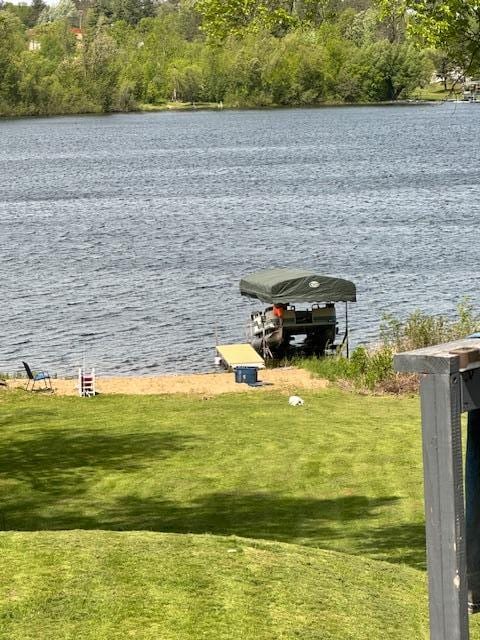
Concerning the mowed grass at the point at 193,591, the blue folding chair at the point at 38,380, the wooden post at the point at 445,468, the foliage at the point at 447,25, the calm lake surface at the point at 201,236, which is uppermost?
the foliage at the point at 447,25

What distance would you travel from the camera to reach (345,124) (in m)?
170

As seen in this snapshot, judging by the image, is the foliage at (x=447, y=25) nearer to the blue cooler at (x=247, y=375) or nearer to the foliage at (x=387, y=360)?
the foliage at (x=387, y=360)

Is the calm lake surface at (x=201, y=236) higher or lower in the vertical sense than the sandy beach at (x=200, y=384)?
lower

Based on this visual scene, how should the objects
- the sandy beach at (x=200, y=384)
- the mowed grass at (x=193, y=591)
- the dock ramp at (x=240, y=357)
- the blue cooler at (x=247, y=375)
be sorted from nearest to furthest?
the mowed grass at (x=193, y=591)
the sandy beach at (x=200, y=384)
the blue cooler at (x=247, y=375)
the dock ramp at (x=240, y=357)

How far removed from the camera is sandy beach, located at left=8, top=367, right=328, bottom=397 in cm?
2841

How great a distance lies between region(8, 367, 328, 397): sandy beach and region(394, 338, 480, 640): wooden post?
70.4 feet

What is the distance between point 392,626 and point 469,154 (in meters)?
113

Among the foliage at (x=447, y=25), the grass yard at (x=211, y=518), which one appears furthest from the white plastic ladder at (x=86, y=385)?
the foliage at (x=447, y=25)

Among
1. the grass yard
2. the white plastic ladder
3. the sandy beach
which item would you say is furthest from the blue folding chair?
the white plastic ladder

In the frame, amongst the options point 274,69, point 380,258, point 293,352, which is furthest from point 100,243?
point 274,69

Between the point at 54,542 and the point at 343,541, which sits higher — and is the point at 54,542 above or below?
above

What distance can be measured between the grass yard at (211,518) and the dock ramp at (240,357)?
4020 millimetres

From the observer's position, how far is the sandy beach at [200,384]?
28406 mm

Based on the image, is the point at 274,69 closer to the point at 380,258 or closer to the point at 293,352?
the point at 380,258
